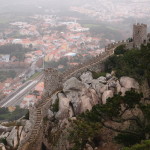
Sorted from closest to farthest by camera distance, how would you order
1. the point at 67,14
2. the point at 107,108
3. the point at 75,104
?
1. the point at 107,108
2. the point at 75,104
3. the point at 67,14

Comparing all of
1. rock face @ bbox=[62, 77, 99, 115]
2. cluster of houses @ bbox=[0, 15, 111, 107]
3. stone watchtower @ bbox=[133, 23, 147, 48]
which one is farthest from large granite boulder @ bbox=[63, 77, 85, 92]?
cluster of houses @ bbox=[0, 15, 111, 107]

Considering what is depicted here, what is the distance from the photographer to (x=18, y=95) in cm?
7506

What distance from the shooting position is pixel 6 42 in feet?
410

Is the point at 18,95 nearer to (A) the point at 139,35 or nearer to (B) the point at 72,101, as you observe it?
(A) the point at 139,35

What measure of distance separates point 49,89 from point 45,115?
2767 mm

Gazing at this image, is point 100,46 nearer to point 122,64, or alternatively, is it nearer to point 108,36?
point 108,36

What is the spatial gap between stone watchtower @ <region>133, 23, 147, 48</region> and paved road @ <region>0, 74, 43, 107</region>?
4308 centimetres

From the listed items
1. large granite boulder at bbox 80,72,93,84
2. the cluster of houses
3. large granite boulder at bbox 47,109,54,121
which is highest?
large granite boulder at bbox 80,72,93,84

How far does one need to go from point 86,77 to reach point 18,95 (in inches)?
1995

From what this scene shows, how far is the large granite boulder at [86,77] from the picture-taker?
25812mm

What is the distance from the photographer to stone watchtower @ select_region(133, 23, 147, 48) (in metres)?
27.9

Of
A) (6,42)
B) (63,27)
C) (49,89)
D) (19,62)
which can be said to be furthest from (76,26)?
(49,89)

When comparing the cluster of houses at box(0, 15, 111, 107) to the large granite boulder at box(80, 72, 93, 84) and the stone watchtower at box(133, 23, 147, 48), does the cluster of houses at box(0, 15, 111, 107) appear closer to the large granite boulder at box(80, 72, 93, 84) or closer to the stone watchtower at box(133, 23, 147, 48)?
the large granite boulder at box(80, 72, 93, 84)

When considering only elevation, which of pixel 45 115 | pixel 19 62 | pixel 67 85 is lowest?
pixel 19 62
